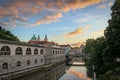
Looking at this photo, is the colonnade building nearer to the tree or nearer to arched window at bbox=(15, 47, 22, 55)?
arched window at bbox=(15, 47, 22, 55)

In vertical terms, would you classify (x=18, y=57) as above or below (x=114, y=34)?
below

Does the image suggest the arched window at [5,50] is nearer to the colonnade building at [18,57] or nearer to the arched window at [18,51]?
the colonnade building at [18,57]

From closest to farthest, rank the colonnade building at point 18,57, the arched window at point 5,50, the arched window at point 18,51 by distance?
the arched window at point 5,50
the colonnade building at point 18,57
the arched window at point 18,51

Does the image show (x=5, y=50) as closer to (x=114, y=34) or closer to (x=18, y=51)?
(x=18, y=51)

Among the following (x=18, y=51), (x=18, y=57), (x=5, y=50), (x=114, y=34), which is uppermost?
(x=114, y=34)

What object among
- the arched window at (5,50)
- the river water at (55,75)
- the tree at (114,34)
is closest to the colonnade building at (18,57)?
the arched window at (5,50)

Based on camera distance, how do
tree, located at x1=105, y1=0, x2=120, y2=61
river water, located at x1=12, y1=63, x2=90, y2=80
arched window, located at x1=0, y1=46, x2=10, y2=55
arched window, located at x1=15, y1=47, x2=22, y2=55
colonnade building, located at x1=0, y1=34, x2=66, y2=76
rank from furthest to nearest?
arched window, located at x1=15, y1=47, x2=22, y2=55
river water, located at x1=12, y1=63, x2=90, y2=80
colonnade building, located at x1=0, y1=34, x2=66, y2=76
arched window, located at x1=0, y1=46, x2=10, y2=55
tree, located at x1=105, y1=0, x2=120, y2=61

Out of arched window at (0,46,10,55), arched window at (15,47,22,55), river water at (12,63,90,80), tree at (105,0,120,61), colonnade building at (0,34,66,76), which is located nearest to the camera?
tree at (105,0,120,61)

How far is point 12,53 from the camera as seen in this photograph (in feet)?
127

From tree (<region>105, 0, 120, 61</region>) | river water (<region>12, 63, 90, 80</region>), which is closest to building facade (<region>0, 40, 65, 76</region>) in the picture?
river water (<region>12, 63, 90, 80</region>)

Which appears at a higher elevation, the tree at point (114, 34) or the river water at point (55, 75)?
the tree at point (114, 34)

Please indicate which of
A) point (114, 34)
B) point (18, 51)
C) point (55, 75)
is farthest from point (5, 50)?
point (114, 34)

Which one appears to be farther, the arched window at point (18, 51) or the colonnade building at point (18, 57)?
the arched window at point (18, 51)

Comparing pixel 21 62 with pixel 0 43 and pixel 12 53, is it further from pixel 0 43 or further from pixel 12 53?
pixel 0 43
